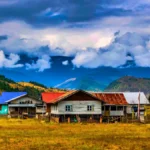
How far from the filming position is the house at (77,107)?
75000 millimetres

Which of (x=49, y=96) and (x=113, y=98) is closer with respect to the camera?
(x=113, y=98)

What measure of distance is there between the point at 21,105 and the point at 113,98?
91.1ft

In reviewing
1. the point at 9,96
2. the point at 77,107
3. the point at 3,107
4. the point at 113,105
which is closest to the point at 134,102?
the point at 113,105

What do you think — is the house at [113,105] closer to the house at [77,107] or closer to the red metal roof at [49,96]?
the house at [77,107]

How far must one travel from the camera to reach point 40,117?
82.4 metres

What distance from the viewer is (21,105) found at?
9912 cm

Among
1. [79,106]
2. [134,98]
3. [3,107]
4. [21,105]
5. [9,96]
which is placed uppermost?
[9,96]

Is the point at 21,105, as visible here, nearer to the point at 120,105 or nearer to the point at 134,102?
the point at 134,102

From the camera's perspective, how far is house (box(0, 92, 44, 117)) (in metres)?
98.1

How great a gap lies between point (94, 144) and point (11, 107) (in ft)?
215

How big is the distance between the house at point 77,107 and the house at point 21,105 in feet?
71.5

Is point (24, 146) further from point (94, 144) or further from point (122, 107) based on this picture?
point (122, 107)

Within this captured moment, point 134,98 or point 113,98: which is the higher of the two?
point 134,98

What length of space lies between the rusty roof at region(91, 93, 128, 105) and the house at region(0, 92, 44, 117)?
824 inches
